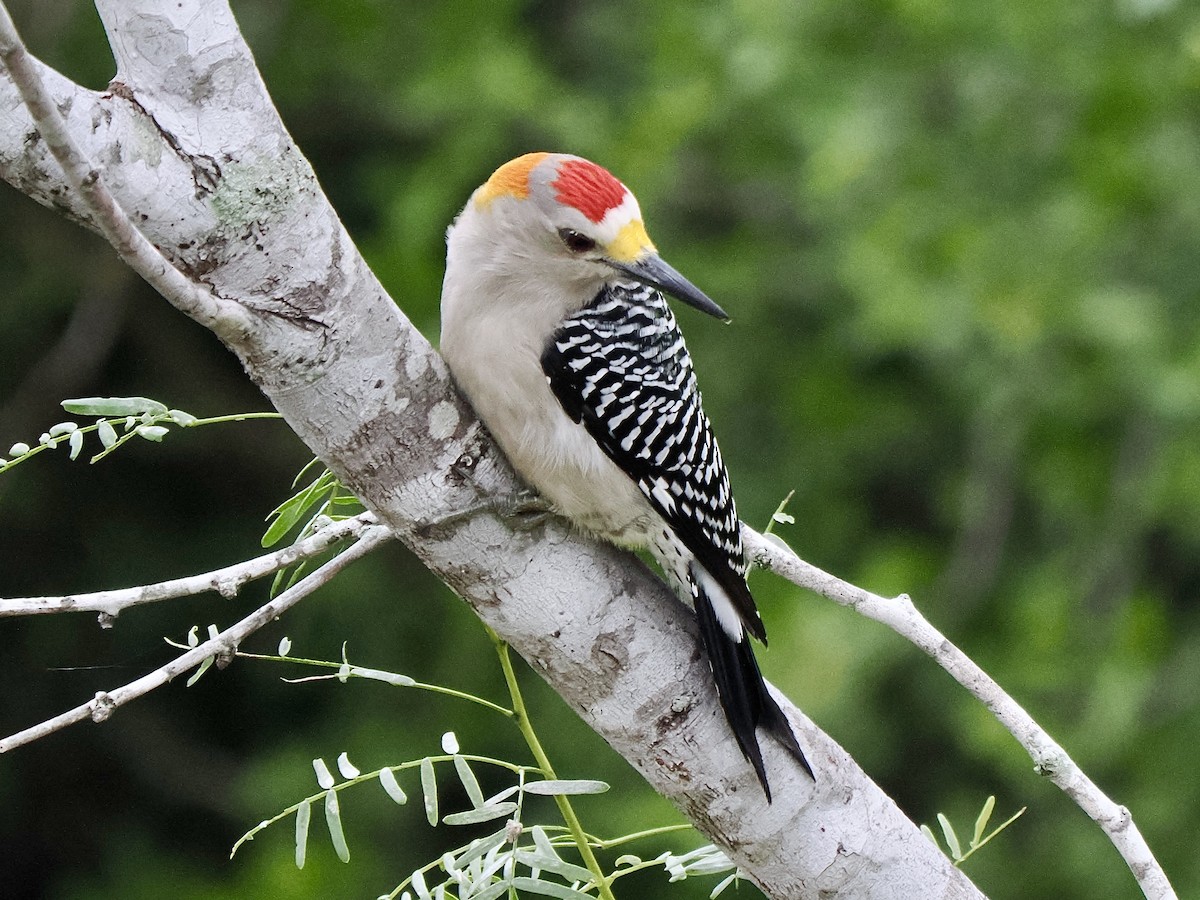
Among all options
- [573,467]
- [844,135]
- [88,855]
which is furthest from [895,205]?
[88,855]

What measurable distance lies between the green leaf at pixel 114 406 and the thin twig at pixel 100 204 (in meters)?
0.30

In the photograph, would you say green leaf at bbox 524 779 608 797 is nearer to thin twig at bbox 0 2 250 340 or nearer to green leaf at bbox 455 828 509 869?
green leaf at bbox 455 828 509 869

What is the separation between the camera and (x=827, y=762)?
1.68 metres

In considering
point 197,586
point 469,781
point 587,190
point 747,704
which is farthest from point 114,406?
point 747,704

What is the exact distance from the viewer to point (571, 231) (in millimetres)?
1896

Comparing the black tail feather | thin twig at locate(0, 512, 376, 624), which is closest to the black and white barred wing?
the black tail feather

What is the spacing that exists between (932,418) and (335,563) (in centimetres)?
289

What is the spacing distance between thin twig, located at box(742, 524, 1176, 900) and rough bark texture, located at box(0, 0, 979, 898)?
0.17 metres

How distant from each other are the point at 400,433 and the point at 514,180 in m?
0.62

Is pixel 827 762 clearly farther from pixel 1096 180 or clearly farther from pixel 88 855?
pixel 88 855

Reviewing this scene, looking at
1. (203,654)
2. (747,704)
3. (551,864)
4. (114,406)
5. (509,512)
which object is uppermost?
(114,406)

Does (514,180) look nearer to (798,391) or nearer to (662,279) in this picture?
Answer: (662,279)

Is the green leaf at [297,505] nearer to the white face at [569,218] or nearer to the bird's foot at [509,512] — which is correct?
the bird's foot at [509,512]

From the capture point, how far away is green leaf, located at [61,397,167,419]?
156 cm
